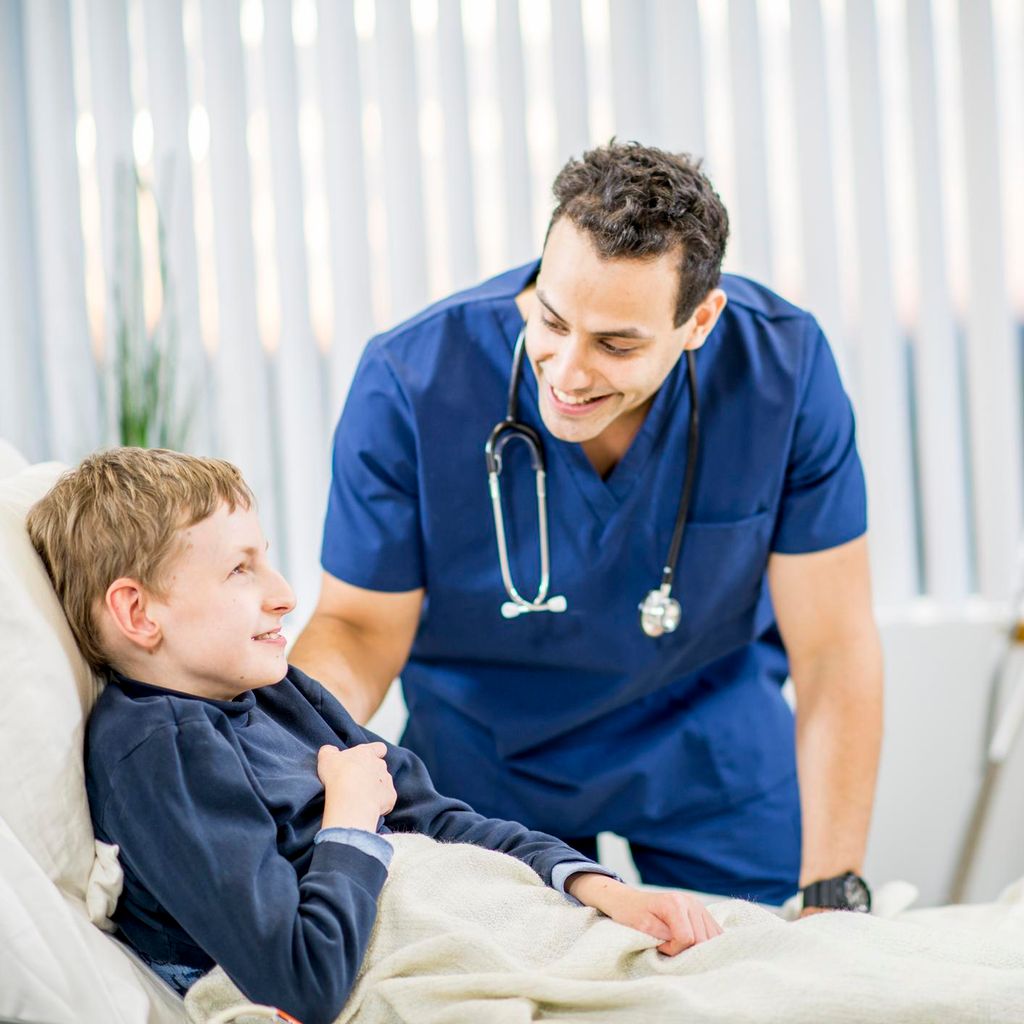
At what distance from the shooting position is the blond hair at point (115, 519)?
3.76ft

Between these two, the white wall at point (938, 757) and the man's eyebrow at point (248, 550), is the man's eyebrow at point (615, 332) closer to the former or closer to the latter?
the man's eyebrow at point (248, 550)

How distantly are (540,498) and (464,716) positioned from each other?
1.23 ft

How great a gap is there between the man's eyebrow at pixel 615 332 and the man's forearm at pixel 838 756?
0.58m

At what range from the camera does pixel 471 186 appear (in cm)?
254

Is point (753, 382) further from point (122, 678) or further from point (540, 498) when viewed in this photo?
point (122, 678)

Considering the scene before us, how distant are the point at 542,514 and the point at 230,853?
745 millimetres

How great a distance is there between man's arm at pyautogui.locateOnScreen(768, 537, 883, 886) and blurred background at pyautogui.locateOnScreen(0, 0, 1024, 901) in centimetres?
81

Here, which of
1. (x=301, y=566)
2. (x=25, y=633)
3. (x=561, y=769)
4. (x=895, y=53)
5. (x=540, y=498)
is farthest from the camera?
(x=301, y=566)

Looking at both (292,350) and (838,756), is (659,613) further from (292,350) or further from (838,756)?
(292,350)

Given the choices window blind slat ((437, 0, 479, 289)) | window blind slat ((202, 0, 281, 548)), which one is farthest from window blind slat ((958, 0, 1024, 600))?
window blind slat ((202, 0, 281, 548))

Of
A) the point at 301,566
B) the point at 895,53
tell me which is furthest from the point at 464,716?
the point at 895,53

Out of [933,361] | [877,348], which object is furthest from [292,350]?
[933,361]

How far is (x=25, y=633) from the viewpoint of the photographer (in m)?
1.11

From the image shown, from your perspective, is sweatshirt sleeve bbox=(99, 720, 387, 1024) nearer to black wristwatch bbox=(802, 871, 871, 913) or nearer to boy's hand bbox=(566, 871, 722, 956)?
boy's hand bbox=(566, 871, 722, 956)
